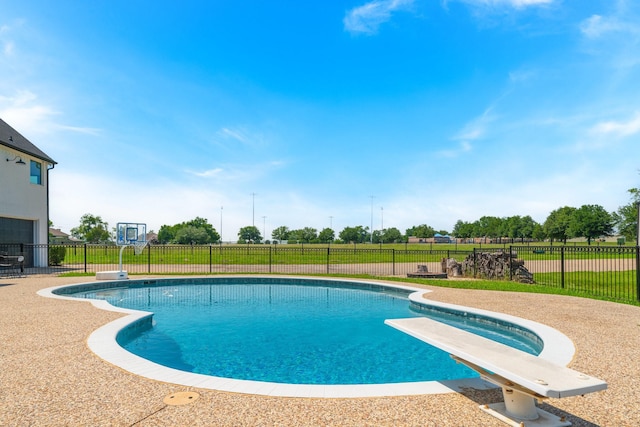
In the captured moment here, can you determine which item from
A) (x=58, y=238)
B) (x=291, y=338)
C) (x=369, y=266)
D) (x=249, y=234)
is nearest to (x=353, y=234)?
(x=249, y=234)

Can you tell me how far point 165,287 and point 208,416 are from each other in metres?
13.1

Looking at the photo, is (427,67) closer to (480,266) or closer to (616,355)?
(480,266)

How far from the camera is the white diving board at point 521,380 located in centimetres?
303

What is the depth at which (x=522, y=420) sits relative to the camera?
349 cm

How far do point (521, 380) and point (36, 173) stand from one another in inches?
1048

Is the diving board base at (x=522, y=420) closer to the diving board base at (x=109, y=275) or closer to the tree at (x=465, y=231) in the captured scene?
the diving board base at (x=109, y=275)

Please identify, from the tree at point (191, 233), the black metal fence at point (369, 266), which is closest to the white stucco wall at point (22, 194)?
the black metal fence at point (369, 266)

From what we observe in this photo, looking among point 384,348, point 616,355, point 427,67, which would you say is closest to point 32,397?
point 384,348

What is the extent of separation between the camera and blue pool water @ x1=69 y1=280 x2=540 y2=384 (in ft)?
20.0

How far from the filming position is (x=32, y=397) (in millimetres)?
3992

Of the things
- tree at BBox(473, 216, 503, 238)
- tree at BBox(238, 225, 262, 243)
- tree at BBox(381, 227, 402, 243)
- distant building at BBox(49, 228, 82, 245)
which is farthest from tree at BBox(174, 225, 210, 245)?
tree at BBox(473, 216, 503, 238)

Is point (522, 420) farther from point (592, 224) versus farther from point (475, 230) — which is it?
point (475, 230)

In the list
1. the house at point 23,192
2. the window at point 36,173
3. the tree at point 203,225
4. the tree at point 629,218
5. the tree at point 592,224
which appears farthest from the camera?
the tree at point 203,225

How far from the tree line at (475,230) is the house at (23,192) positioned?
2278 inches
